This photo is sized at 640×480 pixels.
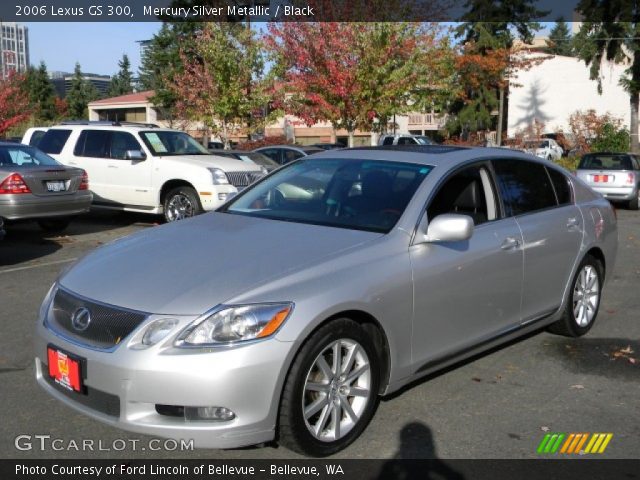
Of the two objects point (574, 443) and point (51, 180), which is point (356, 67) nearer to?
point (51, 180)

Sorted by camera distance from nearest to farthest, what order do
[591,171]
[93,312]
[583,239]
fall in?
1. [93,312]
2. [583,239]
3. [591,171]

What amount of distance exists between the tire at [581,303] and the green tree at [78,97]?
2690 inches

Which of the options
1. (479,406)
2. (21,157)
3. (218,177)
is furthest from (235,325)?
(218,177)

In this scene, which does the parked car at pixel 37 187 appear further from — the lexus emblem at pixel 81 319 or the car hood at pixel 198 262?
the lexus emblem at pixel 81 319

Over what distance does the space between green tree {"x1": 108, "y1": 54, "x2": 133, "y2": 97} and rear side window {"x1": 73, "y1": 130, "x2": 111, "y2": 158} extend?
72.7m

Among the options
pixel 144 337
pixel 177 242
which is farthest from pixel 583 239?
pixel 144 337

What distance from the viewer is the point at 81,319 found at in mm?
3637

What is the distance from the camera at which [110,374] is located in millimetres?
3361

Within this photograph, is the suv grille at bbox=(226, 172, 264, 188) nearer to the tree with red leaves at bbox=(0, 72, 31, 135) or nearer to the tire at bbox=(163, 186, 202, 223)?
the tire at bbox=(163, 186, 202, 223)

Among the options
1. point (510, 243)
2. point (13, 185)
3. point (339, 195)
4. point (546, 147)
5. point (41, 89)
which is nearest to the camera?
point (339, 195)

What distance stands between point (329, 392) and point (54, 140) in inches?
457

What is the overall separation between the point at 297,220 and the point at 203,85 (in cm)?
Result: 2295

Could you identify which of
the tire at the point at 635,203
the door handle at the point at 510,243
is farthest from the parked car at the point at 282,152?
the door handle at the point at 510,243

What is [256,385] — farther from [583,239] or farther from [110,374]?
[583,239]
